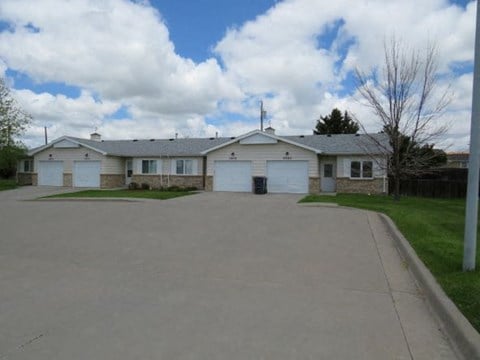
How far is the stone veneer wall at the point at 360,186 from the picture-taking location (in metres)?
22.8

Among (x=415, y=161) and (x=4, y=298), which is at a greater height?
(x=415, y=161)

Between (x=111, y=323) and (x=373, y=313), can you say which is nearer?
(x=111, y=323)

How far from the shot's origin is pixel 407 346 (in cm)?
355

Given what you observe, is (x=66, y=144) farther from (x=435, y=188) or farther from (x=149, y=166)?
(x=435, y=188)

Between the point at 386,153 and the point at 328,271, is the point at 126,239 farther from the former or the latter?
the point at 386,153

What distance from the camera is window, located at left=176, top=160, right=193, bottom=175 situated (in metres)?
27.1

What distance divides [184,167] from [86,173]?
8.28 metres

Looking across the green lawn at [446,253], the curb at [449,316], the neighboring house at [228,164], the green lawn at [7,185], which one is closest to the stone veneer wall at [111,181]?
the neighboring house at [228,164]

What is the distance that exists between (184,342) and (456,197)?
76.3 feet

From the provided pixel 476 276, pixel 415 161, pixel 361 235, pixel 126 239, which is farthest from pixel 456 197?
pixel 126 239

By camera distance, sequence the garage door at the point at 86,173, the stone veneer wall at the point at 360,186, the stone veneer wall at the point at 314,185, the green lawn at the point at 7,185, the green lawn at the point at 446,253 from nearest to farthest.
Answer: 1. the green lawn at the point at 446,253
2. the stone veneer wall at the point at 360,186
3. the stone veneer wall at the point at 314,185
4. the green lawn at the point at 7,185
5. the garage door at the point at 86,173

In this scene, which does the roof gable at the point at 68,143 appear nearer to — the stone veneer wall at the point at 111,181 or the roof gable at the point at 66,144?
the roof gable at the point at 66,144

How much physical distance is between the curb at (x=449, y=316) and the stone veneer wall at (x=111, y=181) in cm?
2544

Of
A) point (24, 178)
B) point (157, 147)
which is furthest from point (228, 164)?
point (24, 178)
